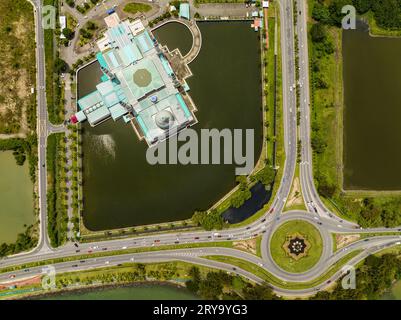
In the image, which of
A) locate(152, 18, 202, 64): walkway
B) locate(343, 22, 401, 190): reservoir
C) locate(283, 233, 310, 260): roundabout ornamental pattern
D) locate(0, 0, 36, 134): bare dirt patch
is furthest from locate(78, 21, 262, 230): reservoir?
locate(343, 22, 401, 190): reservoir

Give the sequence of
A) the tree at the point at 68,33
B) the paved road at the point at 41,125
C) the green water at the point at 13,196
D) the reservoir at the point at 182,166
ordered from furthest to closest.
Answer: the reservoir at the point at 182,166
the green water at the point at 13,196
the paved road at the point at 41,125
the tree at the point at 68,33

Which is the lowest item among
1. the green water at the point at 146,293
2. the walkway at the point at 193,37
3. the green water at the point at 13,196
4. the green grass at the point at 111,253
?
the green water at the point at 146,293

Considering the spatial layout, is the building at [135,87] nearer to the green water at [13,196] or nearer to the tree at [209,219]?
the green water at [13,196]

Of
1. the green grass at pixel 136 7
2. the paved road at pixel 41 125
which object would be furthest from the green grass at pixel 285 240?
the green grass at pixel 136 7

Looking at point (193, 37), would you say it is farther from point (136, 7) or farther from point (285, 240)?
point (285, 240)

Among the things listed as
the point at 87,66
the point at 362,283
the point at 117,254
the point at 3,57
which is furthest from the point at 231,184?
the point at 3,57

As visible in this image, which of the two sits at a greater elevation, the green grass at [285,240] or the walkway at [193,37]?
the walkway at [193,37]

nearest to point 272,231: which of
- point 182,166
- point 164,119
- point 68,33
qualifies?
point 182,166

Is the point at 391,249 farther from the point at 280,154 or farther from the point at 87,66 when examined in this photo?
the point at 87,66
